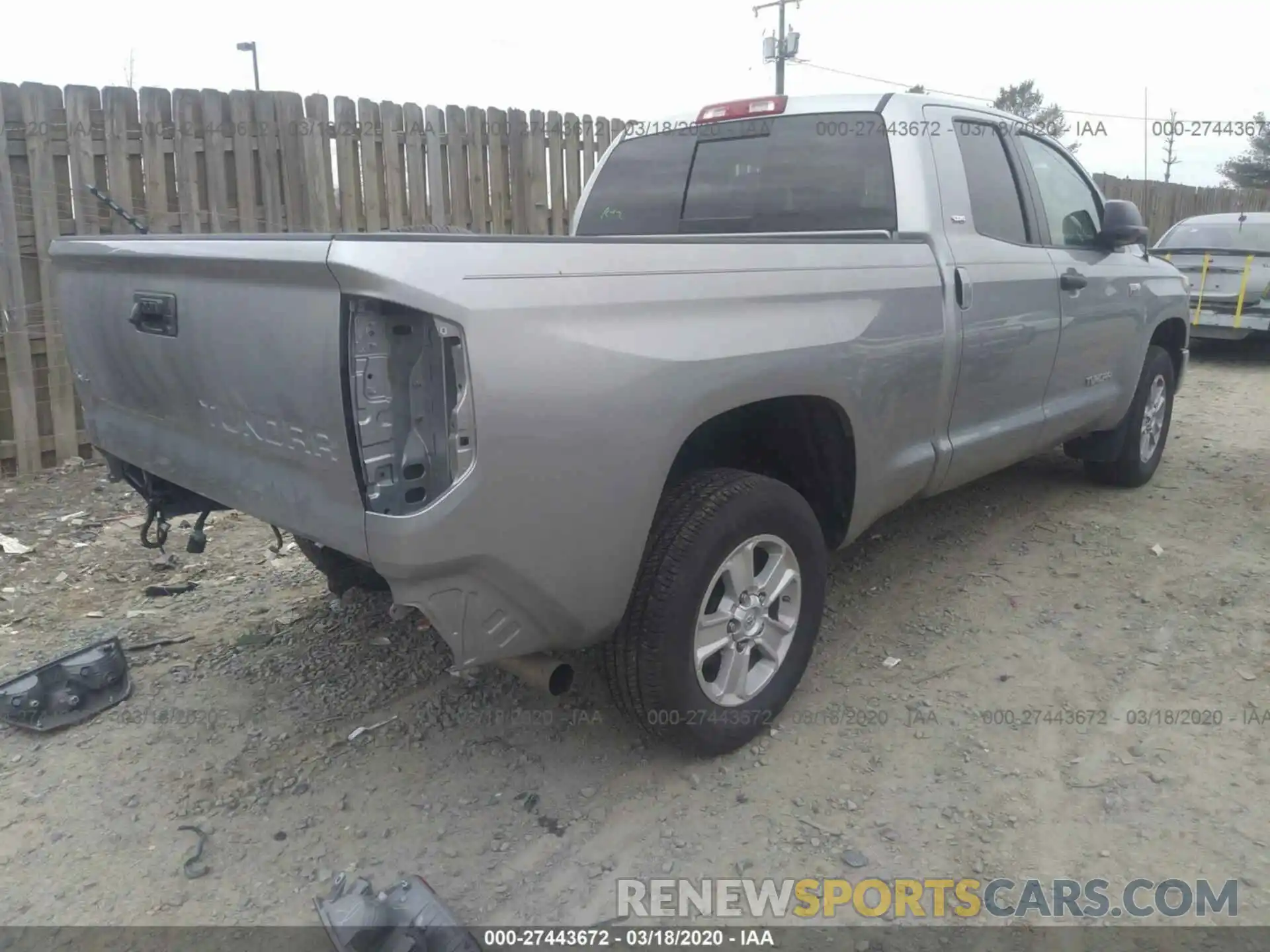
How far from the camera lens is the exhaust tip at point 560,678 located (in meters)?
2.66

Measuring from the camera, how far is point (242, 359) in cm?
242

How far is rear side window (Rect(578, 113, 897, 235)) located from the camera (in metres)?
3.69

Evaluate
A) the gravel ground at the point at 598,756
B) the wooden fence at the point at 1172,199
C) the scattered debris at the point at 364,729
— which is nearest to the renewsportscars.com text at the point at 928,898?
the gravel ground at the point at 598,756

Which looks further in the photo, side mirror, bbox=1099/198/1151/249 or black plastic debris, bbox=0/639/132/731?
side mirror, bbox=1099/198/1151/249

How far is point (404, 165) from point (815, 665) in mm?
5023

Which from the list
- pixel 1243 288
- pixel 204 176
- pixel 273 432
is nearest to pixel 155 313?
pixel 273 432

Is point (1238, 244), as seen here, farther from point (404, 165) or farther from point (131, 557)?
point (131, 557)

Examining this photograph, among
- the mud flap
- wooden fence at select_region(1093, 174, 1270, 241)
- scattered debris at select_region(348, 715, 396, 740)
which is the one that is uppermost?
wooden fence at select_region(1093, 174, 1270, 241)

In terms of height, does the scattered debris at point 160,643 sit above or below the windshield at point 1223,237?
below

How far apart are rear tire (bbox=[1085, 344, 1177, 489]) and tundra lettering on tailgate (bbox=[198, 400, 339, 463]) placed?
178 inches

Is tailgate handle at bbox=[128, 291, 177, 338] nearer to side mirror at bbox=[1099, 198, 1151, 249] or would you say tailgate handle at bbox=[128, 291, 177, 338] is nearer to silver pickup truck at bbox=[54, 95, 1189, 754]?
silver pickup truck at bbox=[54, 95, 1189, 754]

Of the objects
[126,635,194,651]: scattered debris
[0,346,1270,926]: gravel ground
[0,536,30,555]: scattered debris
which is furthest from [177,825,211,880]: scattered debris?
[0,536,30,555]: scattered debris

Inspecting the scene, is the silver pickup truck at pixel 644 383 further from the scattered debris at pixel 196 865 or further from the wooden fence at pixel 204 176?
the wooden fence at pixel 204 176

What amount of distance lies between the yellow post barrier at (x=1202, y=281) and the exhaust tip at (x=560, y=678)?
410 inches
